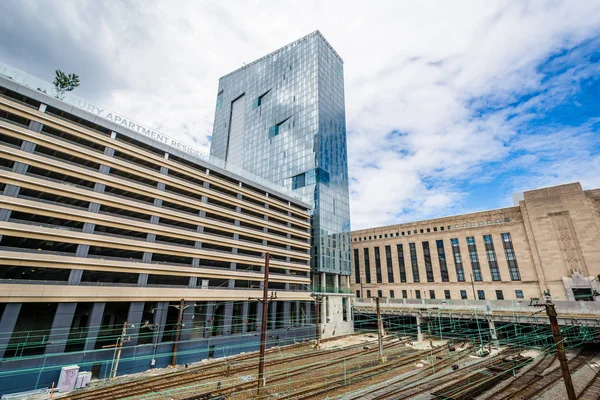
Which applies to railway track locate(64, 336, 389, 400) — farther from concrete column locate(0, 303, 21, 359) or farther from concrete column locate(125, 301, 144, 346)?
concrete column locate(0, 303, 21, 359)

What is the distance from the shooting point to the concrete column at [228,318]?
40.4 meters

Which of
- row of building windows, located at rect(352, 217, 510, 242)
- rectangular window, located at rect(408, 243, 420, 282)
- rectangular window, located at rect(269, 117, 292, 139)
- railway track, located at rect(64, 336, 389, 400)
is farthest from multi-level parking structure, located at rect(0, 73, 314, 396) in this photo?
row of building windows, located at rect(352, 217, 510, 242)

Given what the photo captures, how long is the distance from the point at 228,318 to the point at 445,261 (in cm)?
5515

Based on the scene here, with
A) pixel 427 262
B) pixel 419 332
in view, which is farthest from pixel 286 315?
pixel 427 262

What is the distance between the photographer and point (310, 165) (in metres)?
67.7

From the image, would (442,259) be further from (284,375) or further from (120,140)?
(120,140)

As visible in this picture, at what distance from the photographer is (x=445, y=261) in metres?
70.4

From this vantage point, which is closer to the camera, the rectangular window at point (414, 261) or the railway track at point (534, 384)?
the railway track at point (534, 384)

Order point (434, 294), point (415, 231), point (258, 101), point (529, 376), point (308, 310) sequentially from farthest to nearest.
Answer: point (258, 101)
point (415, 231)
point (434, 294)
point (308, 310)
point (529, 376)

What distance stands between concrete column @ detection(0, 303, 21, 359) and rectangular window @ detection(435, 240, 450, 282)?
75965 mm

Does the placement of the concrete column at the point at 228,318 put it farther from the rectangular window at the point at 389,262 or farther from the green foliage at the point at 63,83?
the rectangular window at the point at 389,262

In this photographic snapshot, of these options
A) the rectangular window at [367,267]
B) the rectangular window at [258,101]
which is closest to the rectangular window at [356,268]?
the rectangular window at [367,267]

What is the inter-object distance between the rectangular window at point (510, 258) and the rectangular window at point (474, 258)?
5.75 metres

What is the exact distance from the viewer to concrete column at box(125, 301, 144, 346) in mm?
31395
